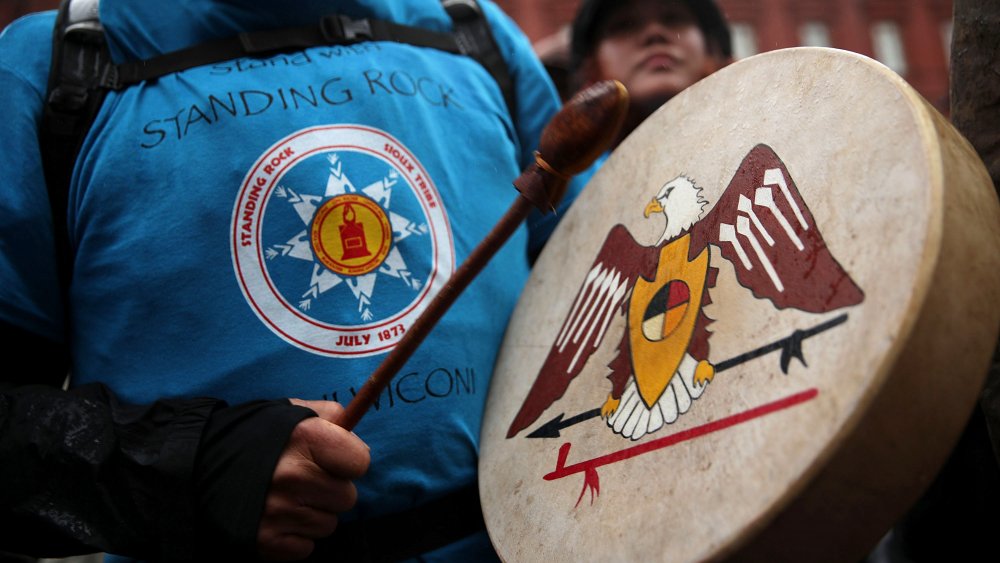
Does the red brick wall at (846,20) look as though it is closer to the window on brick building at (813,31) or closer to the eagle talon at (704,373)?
the window on brick building at (813,31)

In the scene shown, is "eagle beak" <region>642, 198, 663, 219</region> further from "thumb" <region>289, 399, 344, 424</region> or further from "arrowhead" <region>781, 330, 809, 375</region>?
"thumb" <region>289, 399, 344, 424</region>

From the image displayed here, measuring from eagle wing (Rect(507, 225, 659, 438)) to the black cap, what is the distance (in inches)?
60.3

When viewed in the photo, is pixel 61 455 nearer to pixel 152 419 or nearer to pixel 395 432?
pixel 152 419

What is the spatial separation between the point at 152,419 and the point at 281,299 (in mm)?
228

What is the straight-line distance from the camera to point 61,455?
1037 mm

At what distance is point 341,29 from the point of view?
1359 mm

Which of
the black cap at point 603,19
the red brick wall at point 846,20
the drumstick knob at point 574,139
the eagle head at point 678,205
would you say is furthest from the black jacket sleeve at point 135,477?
the red brick wall at point 846,20

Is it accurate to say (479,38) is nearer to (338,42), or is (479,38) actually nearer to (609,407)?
(338,42)

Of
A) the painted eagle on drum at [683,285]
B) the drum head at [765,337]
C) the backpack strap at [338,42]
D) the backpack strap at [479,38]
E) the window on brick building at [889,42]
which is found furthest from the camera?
the window on brick building at [889,42]

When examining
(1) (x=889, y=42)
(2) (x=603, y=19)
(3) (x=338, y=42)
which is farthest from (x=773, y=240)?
(1) (x=889, y=42)

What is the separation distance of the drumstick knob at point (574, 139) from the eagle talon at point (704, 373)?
0.31m

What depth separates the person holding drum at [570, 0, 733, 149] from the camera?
89.6 inches

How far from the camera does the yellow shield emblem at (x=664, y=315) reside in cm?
90

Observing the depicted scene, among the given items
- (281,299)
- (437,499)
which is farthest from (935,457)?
(281,299)
